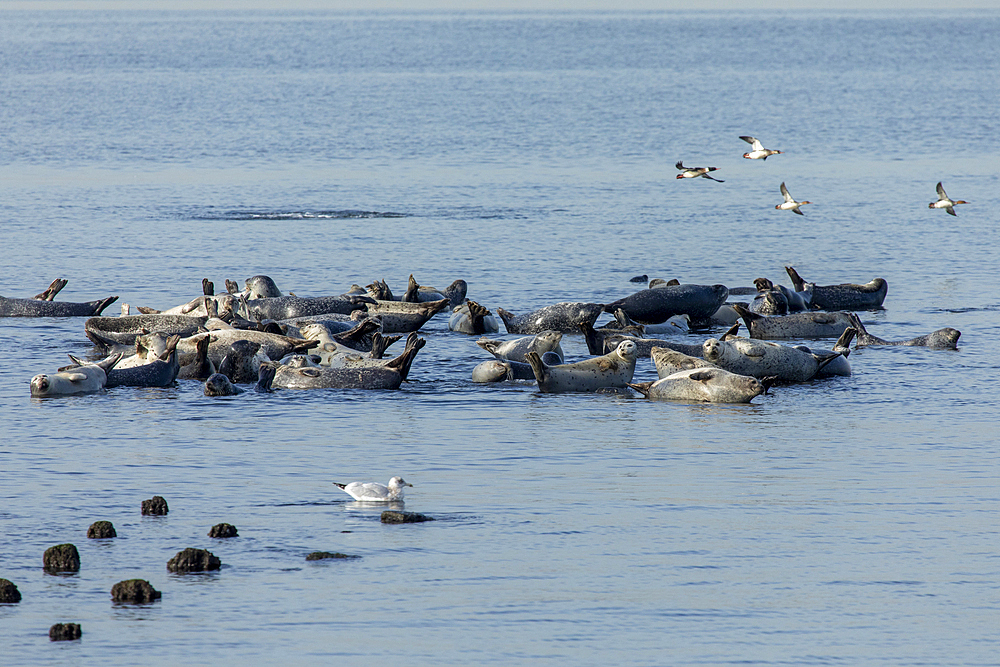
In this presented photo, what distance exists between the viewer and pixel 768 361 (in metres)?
15.4

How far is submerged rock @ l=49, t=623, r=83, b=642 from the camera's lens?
25.8 ft

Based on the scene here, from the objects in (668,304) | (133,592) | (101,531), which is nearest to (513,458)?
(101,531)

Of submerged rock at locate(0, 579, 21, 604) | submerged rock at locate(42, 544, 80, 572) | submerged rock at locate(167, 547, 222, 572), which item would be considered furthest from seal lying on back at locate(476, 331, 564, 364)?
submerged rock at locate(0, 579, 21, 604)

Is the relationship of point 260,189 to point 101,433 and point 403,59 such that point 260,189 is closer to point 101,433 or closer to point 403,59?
point 101,433

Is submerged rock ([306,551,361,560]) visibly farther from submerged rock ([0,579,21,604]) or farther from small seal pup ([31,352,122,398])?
small seal pup ([31,352,122,398])

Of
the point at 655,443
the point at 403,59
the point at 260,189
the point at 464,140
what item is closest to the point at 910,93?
the point at 464,140

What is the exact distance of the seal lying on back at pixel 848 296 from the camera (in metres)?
20.4

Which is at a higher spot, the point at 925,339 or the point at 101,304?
the point at 101,304

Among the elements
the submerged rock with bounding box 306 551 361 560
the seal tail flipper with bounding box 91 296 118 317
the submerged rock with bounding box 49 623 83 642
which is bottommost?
the submerged rock with bounding box 49 623 83 642

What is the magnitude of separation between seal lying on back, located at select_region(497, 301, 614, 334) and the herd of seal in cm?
1

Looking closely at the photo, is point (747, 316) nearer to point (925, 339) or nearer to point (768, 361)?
point (925, 339)

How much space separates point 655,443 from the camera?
498 inches

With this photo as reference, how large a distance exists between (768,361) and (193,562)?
797cm

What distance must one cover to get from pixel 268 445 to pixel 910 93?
70549mm
